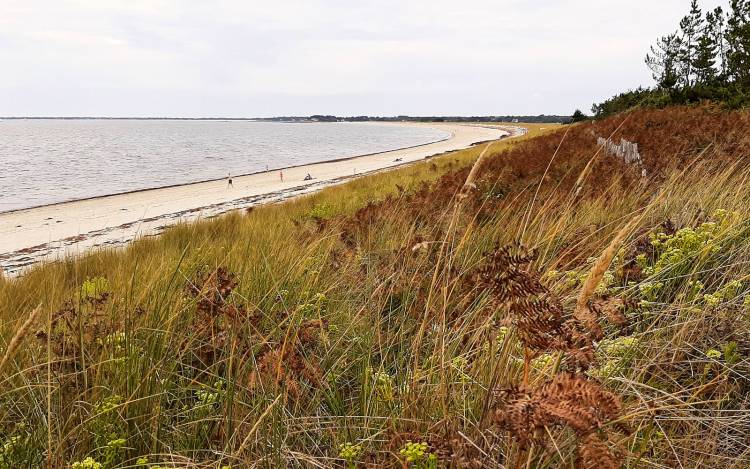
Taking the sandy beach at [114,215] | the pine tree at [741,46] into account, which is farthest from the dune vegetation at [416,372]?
the pine tree at [741,46]

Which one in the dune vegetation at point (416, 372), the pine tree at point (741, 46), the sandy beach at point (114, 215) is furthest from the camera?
the pine tree at point (741, 46)

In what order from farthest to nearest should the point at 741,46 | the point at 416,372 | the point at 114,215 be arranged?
the point at 741,46
the point at 114,215
the point at 416,372

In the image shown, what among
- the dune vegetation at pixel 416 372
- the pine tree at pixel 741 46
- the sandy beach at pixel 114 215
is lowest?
the sandy beach at pixel 114 215

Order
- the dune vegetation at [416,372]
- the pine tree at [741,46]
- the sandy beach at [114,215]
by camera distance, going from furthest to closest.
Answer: the pine tree at [741,46] < the sandy beach at [114,215] < the dune vegetation at [416,372]

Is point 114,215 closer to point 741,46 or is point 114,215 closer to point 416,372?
point 416,372

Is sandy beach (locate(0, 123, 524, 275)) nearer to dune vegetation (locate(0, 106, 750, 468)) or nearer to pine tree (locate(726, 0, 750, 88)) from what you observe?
dune vegetation (locate(0, 106, 750, 468))

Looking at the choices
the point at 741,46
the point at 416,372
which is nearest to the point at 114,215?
the point at 416,372

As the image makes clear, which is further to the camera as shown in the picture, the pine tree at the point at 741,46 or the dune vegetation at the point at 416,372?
the pine tree at the point at 741,46

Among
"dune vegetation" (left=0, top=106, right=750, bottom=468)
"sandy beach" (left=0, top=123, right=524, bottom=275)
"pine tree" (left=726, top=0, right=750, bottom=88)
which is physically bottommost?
"sandy beach" (left=0, top=123, right=524, bottom=275)

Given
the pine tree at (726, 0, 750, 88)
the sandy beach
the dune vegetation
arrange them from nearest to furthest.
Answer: the dune vegetation
the sandy beach
the pine tree at (726, 0, 750, 88)

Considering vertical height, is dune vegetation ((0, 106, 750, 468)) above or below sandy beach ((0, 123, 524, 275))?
above

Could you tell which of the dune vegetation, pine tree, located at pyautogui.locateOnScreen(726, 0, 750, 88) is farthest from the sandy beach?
pine tree, located at pyautogui.locateOnScreen(726, 0, 750, 88)

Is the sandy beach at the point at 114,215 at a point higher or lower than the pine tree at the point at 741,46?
lower

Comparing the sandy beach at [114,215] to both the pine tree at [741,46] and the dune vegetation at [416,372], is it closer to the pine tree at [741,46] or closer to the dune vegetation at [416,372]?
the dune vegetation at [416,372]
